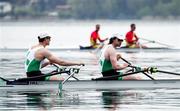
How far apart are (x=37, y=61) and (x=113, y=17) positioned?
14377 cm

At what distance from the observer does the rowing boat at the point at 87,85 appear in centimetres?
2489

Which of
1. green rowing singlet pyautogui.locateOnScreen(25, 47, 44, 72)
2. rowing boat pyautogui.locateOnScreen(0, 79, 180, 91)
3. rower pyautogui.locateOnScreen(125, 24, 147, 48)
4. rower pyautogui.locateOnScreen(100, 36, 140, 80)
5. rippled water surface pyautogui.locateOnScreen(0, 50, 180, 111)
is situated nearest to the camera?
rippled water surface pyautogui.locateOnScreen(0, 50, 180, 111)

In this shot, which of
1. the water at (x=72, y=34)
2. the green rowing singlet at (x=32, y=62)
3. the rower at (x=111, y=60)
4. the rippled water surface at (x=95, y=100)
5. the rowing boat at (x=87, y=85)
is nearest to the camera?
the rippled water surface at (x=95, y=100)

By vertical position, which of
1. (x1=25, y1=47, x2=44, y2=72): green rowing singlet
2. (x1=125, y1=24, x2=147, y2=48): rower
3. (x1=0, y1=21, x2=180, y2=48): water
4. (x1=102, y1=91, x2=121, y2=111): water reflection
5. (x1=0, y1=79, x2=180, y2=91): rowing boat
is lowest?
(x1=102, y1=91, x2=121, y2=111): water reflection

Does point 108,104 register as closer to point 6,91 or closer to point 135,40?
point 6,91

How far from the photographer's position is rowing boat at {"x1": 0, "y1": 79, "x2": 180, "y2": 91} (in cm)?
2489

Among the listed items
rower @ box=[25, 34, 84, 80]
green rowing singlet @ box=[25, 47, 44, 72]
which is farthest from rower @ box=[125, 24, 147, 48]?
green rowing singlet @ box=[25, 47, 44, 72]

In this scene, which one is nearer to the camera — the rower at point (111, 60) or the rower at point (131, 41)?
the rower at point (111, 60)

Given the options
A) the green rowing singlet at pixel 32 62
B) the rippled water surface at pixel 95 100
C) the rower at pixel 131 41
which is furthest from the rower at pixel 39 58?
the rower at pixel 131 41

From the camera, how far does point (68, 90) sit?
25172mm

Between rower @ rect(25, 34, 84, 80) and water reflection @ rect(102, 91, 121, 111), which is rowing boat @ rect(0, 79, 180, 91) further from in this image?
water reflection @ rect(102, 91, 121, 111)

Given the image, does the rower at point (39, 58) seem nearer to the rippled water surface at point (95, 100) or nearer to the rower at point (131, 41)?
the rippled water surface at point (95, 100)

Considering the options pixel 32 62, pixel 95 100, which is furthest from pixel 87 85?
pixel 95 100

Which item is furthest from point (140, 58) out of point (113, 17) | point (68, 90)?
point (113, 17)
